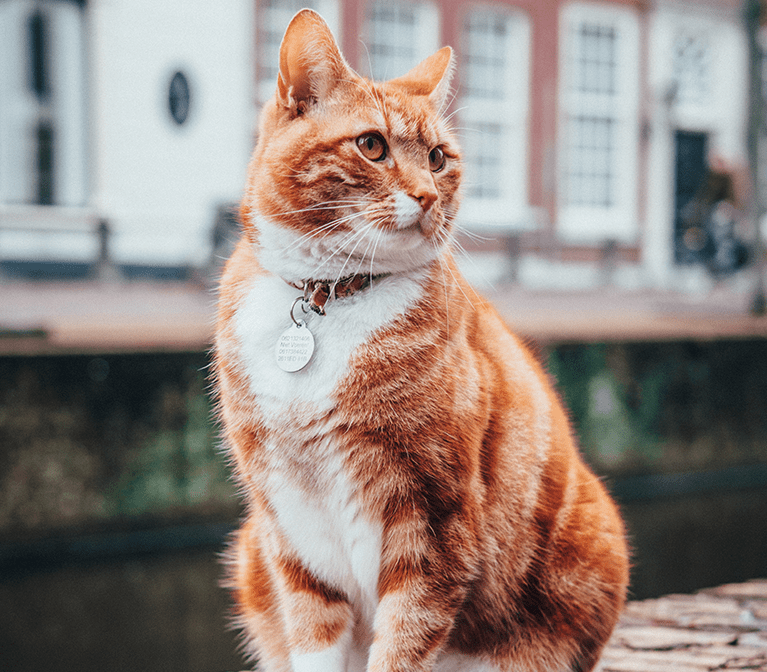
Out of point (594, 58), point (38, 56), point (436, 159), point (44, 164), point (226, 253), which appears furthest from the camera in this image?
point (594, 58)

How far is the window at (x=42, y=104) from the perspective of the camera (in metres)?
7.30

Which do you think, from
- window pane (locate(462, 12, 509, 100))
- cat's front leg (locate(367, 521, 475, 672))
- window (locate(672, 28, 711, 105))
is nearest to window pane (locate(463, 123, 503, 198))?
window pane (locate(462, 12, 509, 100))

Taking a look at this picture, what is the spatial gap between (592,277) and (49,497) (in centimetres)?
764

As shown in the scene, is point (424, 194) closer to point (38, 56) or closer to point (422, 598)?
point (422, 598)

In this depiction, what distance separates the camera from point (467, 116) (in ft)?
31.1

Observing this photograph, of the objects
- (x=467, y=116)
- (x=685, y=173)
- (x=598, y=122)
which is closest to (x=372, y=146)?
(x=467, y=116)

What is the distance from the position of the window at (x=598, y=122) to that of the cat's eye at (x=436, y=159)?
902cm

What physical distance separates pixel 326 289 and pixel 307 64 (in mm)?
356

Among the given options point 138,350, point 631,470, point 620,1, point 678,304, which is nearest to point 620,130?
point 620,1

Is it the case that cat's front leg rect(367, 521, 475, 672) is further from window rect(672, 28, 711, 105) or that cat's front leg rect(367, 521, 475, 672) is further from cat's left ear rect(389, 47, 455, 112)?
window rect(672, 28, 711, 105)

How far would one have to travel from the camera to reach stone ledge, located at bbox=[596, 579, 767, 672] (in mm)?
1810

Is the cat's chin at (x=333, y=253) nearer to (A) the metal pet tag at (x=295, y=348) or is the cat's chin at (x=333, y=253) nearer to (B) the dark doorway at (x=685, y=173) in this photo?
(A) the metal pet tag at (x=295, y=348)

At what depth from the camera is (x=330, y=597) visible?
132 cm

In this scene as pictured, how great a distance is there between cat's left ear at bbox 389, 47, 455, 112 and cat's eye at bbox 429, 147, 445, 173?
9 cm
